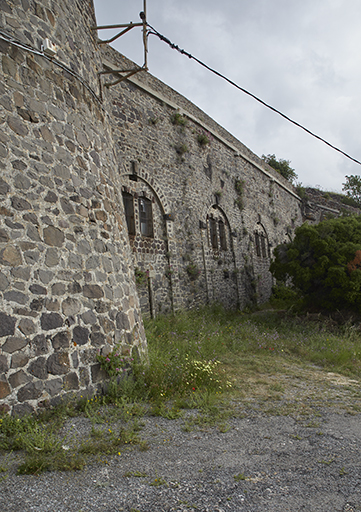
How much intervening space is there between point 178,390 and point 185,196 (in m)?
8.35

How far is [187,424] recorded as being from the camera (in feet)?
12.3

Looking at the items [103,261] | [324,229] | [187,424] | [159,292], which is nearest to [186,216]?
[159,292]

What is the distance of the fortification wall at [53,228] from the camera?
12.6 ft

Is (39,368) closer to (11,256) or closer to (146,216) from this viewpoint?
(11,256)

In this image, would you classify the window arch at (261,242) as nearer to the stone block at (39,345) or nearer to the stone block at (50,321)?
the stone block at (50,321)

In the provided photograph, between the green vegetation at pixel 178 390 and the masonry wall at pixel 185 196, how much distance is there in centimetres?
212

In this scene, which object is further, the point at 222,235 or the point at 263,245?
the point at 263,245

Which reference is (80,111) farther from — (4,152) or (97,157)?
(4,152)

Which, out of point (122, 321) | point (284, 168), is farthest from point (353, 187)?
point (122, 321)

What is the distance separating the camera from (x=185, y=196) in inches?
472

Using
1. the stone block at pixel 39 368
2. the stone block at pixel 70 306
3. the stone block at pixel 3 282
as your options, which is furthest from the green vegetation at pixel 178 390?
the stone block at pixel 3 282

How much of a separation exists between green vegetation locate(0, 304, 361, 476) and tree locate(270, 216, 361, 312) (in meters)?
1.47

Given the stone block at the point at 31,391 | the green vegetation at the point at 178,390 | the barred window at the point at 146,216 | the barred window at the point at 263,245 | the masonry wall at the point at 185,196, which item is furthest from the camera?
the barred window at the point at 263,245

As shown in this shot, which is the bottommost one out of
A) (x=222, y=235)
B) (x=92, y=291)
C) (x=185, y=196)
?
(x=92, y=291)
